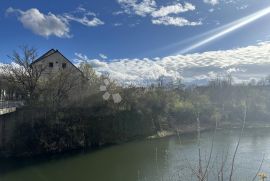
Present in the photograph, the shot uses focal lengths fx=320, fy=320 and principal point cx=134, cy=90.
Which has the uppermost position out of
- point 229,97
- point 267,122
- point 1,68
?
point 1,68

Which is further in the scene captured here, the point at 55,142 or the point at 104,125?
the point at 104,125

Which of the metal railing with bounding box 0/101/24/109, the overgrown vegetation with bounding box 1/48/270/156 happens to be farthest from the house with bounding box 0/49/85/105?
the metal railing with bounding box 0/101/24/109

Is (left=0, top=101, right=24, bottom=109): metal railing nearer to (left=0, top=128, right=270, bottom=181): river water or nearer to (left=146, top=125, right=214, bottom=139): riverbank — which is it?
(left=0, top=128, right=270, bottom=181): river water

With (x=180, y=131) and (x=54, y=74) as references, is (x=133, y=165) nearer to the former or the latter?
(x=54, y=74)

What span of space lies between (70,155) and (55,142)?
3.05 m

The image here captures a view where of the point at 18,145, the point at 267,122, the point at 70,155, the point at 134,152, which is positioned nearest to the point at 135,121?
the point at 134,152

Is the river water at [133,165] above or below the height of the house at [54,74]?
below

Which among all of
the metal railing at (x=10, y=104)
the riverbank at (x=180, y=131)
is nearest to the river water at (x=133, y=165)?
the metal railing at (x=10, y=104)

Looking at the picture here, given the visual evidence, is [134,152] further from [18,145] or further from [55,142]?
[18,145]

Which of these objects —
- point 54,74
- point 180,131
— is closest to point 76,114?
point 54,74

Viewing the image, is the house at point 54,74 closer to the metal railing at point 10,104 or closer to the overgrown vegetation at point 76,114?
the overgrown vegetation at point 76,114

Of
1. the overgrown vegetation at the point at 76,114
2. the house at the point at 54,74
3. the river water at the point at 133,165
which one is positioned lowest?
the river water at the point at 133,165

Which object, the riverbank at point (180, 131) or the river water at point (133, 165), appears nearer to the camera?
the river water at point (133, 165)

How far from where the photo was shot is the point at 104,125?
1503 inches
